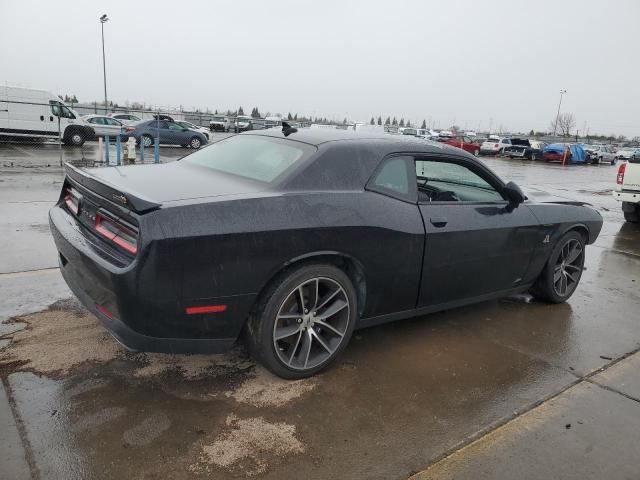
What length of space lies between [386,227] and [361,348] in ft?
3.20

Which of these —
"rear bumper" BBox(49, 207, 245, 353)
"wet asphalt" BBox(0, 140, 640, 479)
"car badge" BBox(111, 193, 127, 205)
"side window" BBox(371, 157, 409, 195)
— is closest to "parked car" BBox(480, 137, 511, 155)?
"wet asphalt" BBox(0, 140, 640, 479)

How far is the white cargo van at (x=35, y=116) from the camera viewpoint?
1848 cm

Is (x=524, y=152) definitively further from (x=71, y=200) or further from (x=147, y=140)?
(x=71, y=200)

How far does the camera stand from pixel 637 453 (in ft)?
8.97

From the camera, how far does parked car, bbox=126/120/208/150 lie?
21859mm

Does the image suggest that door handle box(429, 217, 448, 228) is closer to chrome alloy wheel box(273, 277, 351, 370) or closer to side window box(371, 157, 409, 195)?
side window box(371, 157, 409, 195)

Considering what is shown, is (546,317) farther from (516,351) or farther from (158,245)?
(158,245)

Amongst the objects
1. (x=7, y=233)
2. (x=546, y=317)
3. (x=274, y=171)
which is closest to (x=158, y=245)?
(x=274, y=171)

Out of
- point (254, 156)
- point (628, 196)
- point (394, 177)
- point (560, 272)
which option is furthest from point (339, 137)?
point (628, 196)

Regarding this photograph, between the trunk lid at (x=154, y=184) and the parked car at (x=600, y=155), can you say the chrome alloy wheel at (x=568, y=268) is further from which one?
the parked car at (x=600, y=155)

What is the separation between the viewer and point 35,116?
18.9m

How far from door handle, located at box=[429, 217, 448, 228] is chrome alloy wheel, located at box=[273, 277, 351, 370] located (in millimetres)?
845

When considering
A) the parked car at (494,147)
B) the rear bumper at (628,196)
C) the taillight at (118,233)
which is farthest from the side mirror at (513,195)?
the parked car at (494,147)

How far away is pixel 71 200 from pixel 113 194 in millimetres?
952
